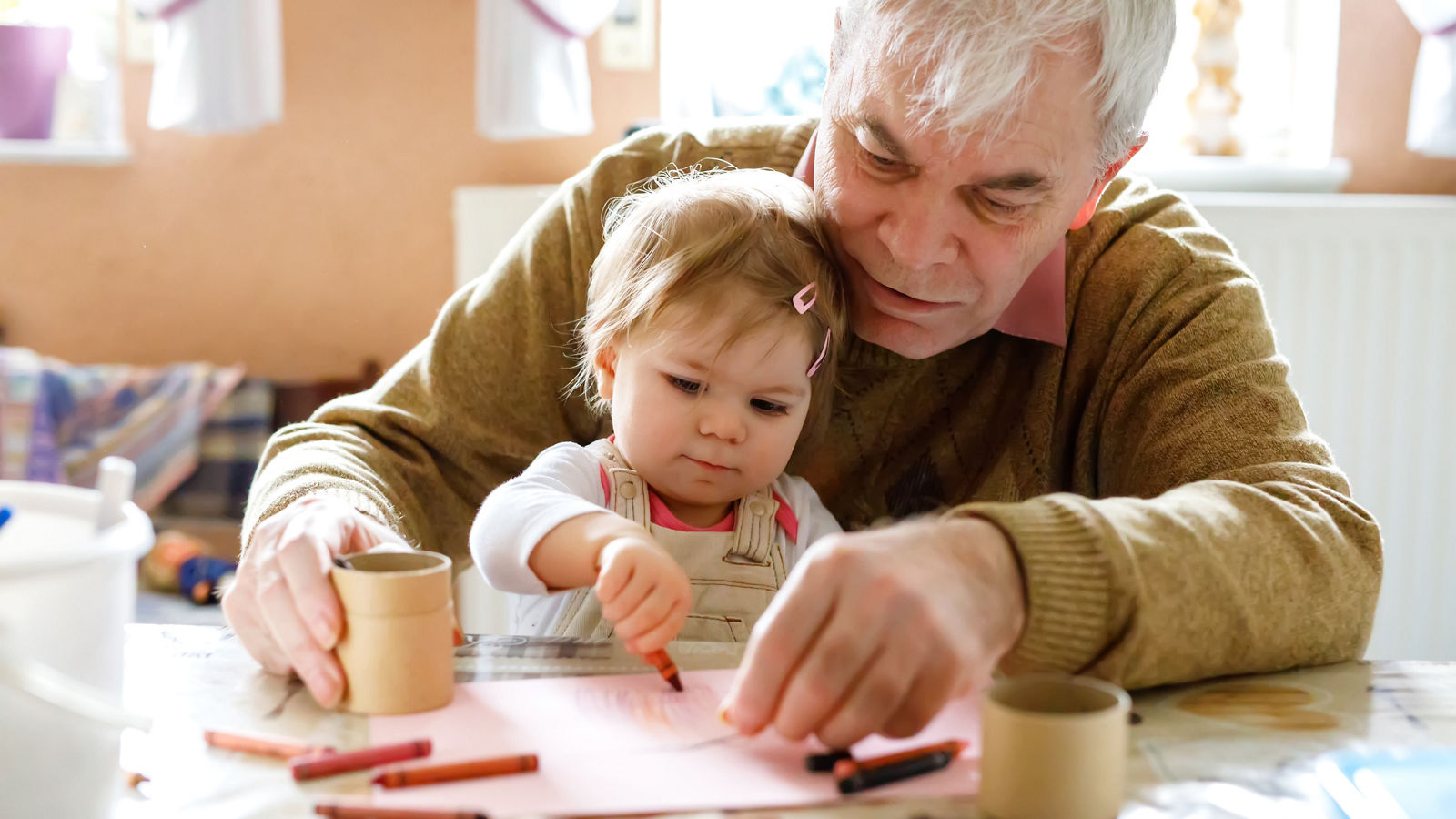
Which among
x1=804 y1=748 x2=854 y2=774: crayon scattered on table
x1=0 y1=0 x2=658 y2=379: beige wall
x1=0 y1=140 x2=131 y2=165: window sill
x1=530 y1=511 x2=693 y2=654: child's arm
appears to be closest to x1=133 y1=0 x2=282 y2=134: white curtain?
x1=0 y1=0 x2=658 y2=379: beige wall

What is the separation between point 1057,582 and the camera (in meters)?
0.80

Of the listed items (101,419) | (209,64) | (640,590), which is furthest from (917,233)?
(101,419)

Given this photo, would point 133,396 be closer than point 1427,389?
No

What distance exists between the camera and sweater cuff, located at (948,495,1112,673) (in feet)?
2.62

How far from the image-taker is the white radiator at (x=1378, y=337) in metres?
2.38

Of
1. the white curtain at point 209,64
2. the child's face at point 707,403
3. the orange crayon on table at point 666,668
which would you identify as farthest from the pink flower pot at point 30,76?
the orange crayon on table at point 666,668

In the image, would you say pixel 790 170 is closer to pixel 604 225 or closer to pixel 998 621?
pixel 604 225

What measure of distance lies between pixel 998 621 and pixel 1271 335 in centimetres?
59

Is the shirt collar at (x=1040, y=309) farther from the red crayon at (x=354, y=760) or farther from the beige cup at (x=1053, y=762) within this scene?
the red crayon at (x=354, y=760)

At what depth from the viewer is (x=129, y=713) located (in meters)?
0.62

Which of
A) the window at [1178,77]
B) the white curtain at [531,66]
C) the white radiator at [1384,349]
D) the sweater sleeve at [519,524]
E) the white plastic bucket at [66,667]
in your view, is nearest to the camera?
the white plastic bucket at [66,667]

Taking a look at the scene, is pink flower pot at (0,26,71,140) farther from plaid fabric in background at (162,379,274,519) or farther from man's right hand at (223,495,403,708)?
man's right hand at (223,495,403,708)

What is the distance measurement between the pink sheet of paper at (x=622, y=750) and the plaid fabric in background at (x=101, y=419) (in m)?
2.23

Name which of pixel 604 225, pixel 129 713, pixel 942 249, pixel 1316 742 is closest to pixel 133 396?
pixel 604 225
